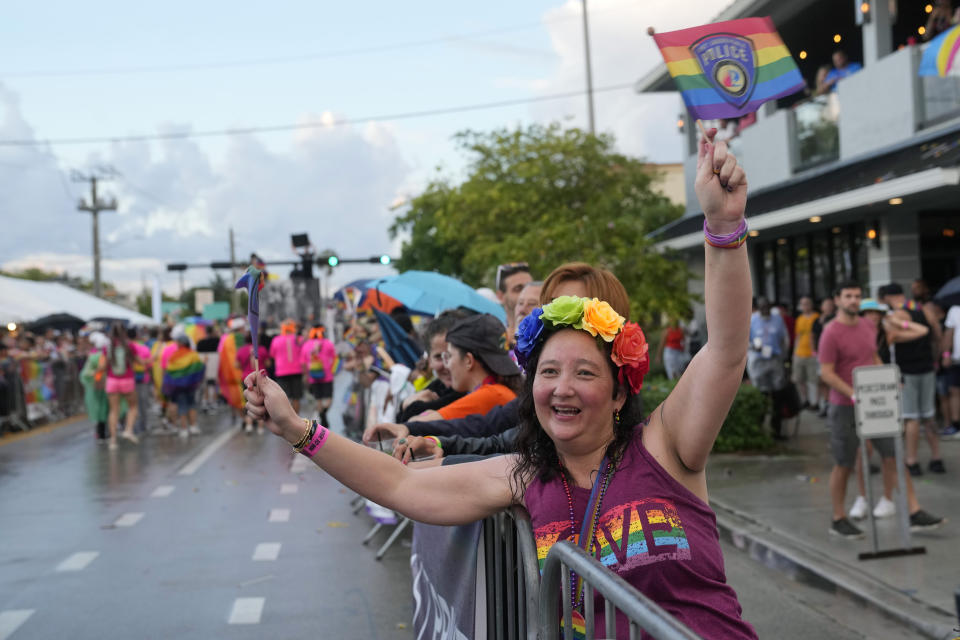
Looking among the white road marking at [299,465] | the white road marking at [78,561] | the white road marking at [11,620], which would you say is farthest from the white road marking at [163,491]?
the white road marking at [11,620]

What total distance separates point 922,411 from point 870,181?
4.76 m

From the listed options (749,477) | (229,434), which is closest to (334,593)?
(749,477)

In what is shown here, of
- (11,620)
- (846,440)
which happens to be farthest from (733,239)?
(846,440)

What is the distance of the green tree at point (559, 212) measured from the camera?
17219 mm

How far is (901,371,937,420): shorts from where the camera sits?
10.0 metres

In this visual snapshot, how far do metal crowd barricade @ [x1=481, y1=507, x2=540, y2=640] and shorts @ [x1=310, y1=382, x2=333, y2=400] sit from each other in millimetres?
14357

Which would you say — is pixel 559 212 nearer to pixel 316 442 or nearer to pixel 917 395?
pixel 917 395

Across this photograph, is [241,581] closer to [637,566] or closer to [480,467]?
[480,467]

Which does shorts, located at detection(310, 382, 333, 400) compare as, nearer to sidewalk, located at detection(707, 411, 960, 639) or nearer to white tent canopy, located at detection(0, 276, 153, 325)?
sidewalk, located at detection(707, 411, 960, 639)

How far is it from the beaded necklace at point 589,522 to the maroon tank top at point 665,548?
2cm

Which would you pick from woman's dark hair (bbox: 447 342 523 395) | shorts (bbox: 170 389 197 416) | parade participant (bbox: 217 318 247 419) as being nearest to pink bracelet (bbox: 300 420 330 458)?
woman's dark hair (bbox: 447 342 523 395)

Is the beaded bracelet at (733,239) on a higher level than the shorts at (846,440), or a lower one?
higher

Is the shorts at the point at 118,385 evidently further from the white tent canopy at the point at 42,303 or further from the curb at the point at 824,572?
the curb at the point at 824,572

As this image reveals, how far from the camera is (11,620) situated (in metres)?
6.37
